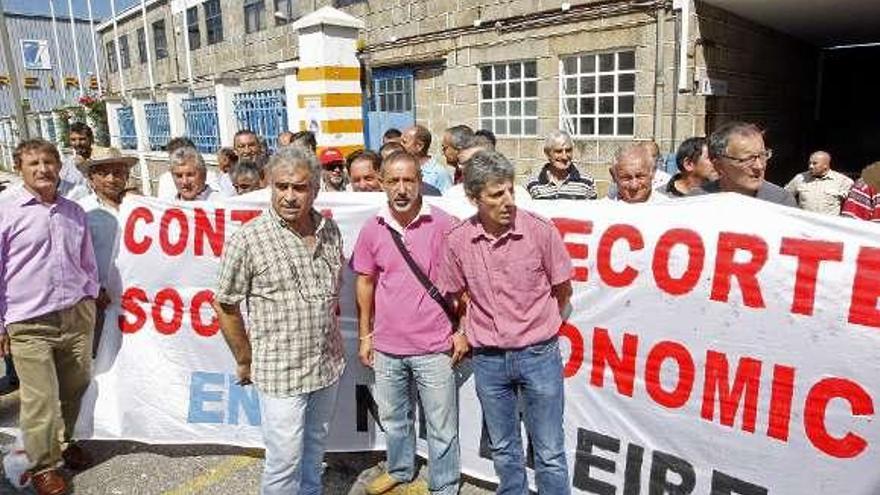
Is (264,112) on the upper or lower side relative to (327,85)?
lower

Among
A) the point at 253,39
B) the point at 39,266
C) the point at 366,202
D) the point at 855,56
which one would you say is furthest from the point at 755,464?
the point at 253,39

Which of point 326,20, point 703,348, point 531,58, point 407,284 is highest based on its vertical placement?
point 326,20

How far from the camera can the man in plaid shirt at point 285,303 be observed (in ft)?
8.66

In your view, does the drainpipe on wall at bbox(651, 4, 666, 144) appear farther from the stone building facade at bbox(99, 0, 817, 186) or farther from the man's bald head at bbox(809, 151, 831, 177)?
the man's bald head at bbox(809, 151, 831, 177)

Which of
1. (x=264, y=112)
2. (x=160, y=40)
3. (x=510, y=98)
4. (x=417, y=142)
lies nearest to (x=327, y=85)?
(x=510, y=98)

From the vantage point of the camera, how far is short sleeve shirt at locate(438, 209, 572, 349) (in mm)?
2693

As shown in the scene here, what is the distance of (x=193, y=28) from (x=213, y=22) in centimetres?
165

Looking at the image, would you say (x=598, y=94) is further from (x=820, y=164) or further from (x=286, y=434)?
(x=286, y=434)

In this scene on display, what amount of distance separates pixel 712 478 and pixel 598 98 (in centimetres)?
701

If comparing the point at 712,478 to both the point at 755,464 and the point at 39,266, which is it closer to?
the point at 755,464

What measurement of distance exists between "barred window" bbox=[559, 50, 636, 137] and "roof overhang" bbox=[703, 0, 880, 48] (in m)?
1.34

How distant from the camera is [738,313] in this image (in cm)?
260

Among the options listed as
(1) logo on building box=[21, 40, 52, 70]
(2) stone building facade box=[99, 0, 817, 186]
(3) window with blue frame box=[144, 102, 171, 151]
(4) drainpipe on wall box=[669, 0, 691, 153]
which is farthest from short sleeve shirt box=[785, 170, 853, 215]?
(1) logo on building box=[21, 40, 52, 70]

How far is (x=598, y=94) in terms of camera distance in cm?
886
